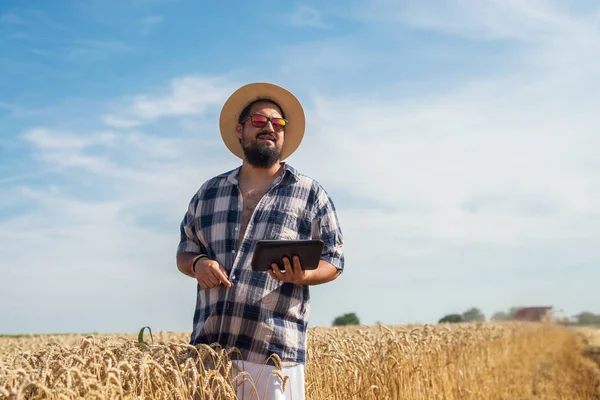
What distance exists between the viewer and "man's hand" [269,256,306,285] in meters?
4.38

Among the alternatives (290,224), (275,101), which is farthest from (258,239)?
(275,101)

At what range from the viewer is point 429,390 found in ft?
27.4

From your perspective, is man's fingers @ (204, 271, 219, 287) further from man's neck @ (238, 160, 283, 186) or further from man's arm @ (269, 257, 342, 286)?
man's neck @ (238, 160, 283, 186)

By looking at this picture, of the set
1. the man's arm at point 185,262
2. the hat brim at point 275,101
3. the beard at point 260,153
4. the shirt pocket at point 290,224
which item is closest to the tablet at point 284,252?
the shirt pocket at point 290,224

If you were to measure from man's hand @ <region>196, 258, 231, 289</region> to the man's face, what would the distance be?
858mm

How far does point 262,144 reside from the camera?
5020 mm

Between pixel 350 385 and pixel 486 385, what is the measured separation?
6072 mm

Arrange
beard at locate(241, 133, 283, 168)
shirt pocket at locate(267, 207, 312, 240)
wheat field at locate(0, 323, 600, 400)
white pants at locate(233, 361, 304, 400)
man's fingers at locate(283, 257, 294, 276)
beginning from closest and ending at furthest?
wheat field at locate(0, 323, 600, 400)
man's fingers at locate(283, 257, 294, 276)
white pants at locate(233, 361, 304, 400)
shirt pocket at locate(267, 207, 312, 240)
beard at locate(241, 133, 283, 168)

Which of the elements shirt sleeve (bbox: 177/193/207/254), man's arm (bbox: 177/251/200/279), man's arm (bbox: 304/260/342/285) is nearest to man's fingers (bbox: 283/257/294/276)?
man's arm (bbox: 304/260/342/285)

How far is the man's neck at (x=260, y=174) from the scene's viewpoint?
5145 millimetres

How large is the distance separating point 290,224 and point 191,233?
2.82ft

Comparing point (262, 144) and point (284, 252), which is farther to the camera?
point (262, 144)

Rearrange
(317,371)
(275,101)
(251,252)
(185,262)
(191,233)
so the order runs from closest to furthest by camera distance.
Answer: (251,252) → (185,262) → (191,233) → (275,101) → (317,371)

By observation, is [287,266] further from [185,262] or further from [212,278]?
[185,262]
